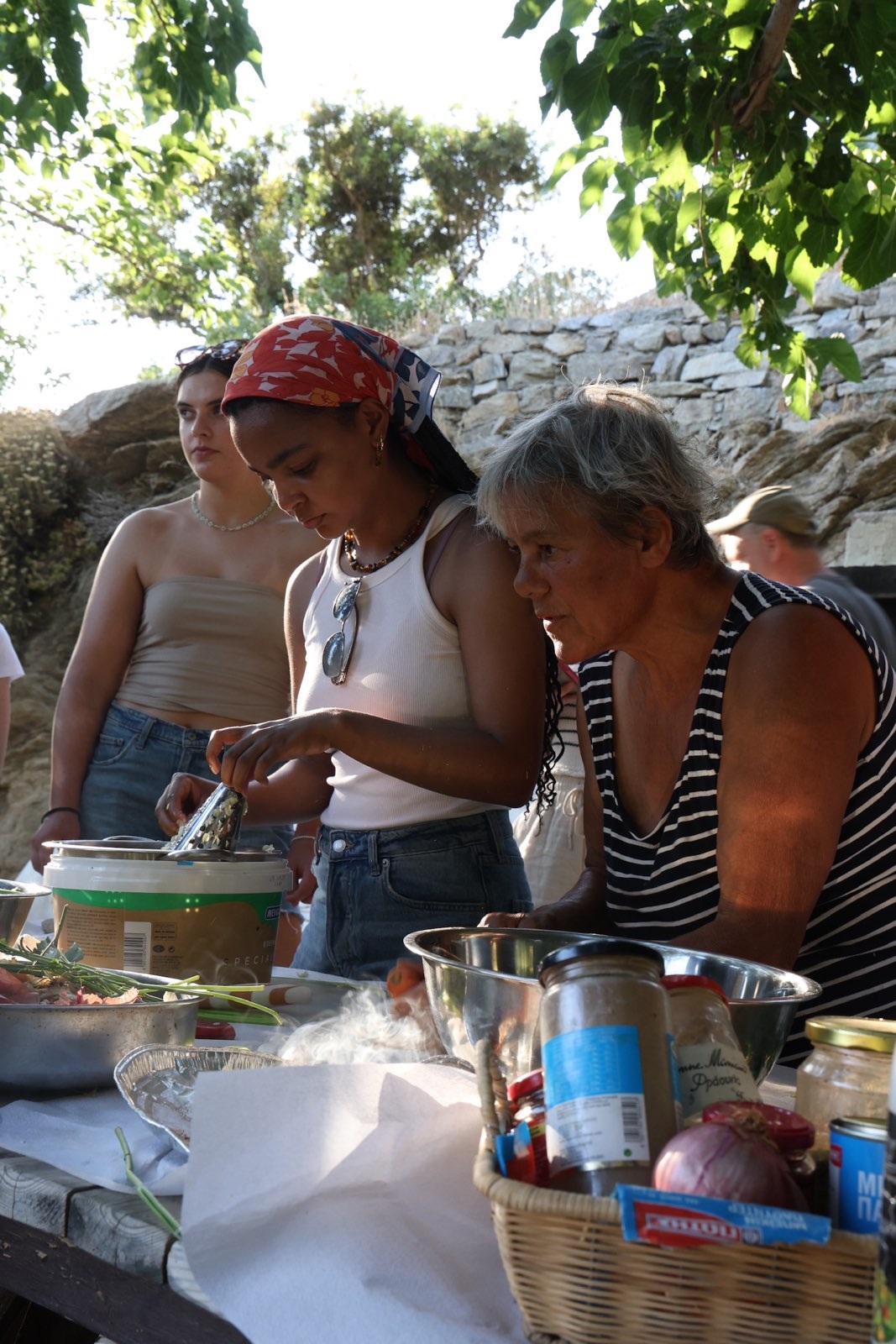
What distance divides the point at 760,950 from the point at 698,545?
54 centimetres

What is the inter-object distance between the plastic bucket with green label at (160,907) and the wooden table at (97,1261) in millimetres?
512

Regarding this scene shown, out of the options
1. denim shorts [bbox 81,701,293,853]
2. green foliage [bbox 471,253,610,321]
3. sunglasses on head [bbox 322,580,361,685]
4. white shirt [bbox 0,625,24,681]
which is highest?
green foliage [bbox 471,253,610,321]

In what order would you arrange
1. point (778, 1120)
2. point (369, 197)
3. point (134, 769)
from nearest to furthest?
1. point (778, 1120)
2. point (134, 769)
3. point (369, 197)

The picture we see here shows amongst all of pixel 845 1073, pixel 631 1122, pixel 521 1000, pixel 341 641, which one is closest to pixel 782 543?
pixel 341 641

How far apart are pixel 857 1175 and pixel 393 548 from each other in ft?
4.62

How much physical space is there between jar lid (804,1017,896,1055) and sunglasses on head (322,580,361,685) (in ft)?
3.67

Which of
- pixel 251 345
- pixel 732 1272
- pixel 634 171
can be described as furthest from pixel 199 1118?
pixel 634 171

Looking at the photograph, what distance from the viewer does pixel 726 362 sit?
8.20 meters

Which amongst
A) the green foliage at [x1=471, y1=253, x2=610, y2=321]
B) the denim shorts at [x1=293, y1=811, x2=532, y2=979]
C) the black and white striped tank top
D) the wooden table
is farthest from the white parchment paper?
the green foliage at [x1=471, y1=253, x2=610, y2=321]

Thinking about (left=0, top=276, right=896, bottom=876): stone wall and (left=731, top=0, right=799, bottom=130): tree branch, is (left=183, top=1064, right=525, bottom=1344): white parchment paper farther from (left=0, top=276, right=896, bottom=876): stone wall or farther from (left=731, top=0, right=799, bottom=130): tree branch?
(left=0, top=276, right=896, bottom=876): stone wall

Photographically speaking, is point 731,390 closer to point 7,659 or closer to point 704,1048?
point 7,659

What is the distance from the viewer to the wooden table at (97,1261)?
817 mm

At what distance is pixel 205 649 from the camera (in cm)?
275

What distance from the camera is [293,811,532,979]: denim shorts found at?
1817 millimetres
